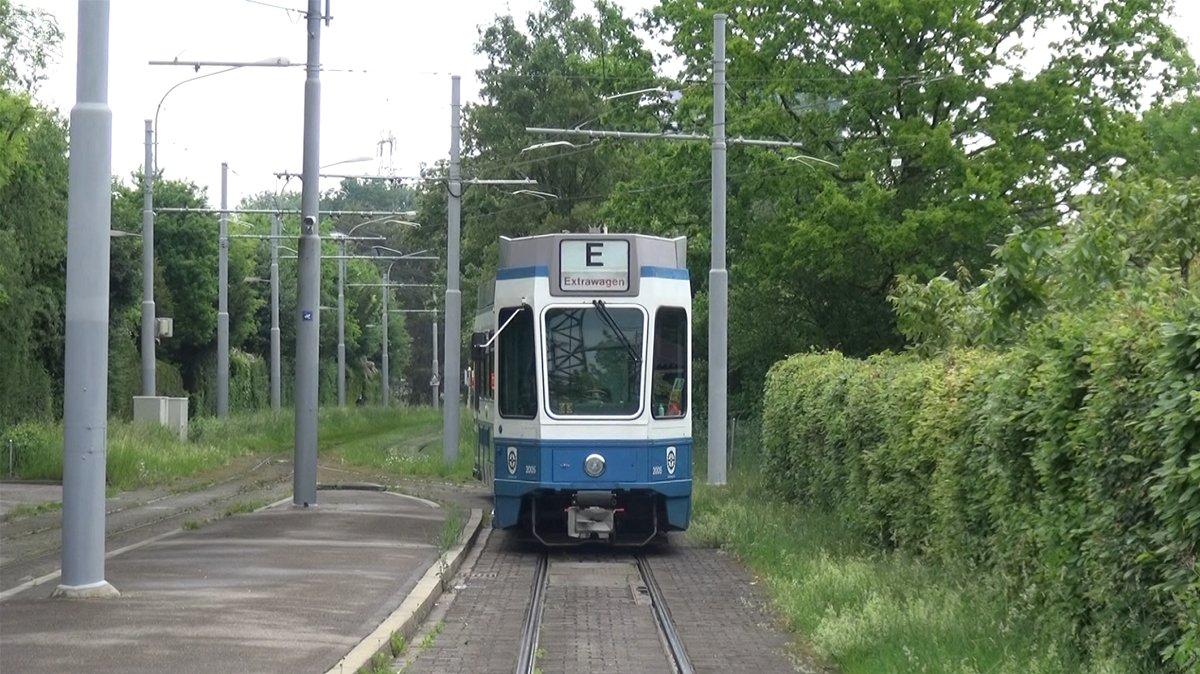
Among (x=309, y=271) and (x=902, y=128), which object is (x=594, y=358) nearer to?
(x=309, y=271)

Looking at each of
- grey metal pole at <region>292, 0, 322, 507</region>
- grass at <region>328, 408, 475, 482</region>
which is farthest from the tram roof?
grass at <region>328, 408, 475, 482</region>

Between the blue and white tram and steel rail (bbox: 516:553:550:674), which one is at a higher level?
the blue and white tram

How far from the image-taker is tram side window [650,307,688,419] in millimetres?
18875

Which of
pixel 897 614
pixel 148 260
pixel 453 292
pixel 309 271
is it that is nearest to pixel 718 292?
pixel 309 271

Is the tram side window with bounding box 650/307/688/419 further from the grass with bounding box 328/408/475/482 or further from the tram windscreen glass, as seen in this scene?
the grass with bounding box 328/408/475/482

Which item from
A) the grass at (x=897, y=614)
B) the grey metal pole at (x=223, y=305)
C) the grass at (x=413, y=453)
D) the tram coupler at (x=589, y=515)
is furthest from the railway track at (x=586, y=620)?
the grey metal pole at (x=223, y=305)

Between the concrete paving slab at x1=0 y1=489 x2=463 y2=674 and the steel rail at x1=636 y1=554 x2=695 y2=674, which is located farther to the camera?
the steel rail at x1=636 y1=554 x2=695 y2=674

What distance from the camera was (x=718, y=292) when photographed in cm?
2681

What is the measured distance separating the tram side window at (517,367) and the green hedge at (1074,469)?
13.7 ft

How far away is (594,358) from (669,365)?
0.86 m

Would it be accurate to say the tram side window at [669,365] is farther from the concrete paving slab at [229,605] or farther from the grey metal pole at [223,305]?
the grey metal pole at [223,305]

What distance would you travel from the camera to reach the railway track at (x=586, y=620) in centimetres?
1155

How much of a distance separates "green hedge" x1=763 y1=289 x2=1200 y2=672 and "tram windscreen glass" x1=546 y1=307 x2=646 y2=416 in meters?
3.25

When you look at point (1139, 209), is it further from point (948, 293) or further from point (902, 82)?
point (902, 82)
